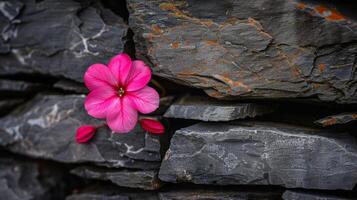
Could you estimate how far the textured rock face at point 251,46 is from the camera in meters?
1.86

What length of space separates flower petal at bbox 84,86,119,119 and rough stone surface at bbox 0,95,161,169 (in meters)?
0.26

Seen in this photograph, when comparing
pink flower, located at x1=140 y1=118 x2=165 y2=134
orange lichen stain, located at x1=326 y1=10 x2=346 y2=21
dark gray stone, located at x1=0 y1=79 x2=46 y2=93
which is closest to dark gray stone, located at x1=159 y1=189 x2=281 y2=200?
pink flower, located at x1=140 y1=118 x2=165 y2=134

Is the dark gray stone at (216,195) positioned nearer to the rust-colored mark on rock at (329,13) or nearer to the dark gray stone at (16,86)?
the rust-colored mark on rock at (329,13)

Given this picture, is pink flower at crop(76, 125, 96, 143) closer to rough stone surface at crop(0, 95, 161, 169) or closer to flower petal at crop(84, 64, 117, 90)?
rough stone surface at crop(0, 95, 161, 169)

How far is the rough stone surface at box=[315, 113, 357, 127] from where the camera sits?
1.89 metres

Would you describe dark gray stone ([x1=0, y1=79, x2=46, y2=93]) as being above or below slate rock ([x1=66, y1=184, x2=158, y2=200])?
above

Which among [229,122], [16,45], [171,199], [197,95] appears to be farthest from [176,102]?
[16,45]

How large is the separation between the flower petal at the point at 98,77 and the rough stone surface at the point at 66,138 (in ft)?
1.03

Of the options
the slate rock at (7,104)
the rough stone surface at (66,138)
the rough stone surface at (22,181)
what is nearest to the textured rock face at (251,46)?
the rough stone surface at (66,138)

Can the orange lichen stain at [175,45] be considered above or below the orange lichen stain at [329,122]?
above

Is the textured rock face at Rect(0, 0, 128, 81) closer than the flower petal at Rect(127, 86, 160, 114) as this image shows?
No

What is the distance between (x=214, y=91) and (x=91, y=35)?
729 millimetres

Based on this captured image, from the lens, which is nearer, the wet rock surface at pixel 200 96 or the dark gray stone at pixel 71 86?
the wet rock surface at pixel 200 96

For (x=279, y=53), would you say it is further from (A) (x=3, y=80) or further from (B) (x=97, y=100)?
(A) (x=3, y=80)
